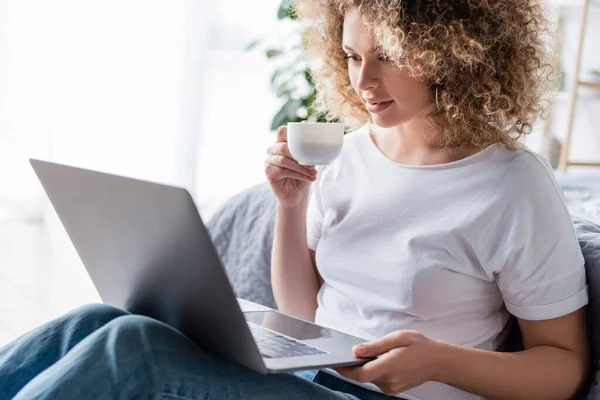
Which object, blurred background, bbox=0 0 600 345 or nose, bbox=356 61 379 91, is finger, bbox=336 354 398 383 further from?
blurred background, bbox=0 0 600 345

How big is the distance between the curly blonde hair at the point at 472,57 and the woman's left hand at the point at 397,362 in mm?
344

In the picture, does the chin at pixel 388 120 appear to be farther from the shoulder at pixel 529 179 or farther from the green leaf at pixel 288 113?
the green leaf at pixel 288 113

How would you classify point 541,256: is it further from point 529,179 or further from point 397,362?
point 397,362

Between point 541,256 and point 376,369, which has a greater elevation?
point 541,256

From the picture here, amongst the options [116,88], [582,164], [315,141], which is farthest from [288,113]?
[315,141]

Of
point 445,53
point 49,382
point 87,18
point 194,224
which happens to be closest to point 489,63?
point 445,53

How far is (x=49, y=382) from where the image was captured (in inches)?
34.5

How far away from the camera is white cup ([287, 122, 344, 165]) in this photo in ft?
3.79

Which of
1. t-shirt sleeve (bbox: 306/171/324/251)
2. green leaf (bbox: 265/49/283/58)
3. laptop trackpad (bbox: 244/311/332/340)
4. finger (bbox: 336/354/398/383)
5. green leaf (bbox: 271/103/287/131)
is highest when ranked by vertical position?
green leaf (bbox: 265/49/283/58)

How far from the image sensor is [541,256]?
108cm

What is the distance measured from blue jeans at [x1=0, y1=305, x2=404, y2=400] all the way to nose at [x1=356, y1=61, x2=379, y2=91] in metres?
0.45

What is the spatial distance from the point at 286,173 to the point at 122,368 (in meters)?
0.47

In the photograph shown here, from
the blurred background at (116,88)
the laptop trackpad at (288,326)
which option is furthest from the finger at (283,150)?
the blurred background at (116,88)

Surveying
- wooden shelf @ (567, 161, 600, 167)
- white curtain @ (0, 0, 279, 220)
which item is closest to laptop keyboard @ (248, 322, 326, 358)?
white curtain @ (0, 0, 279, 220)
